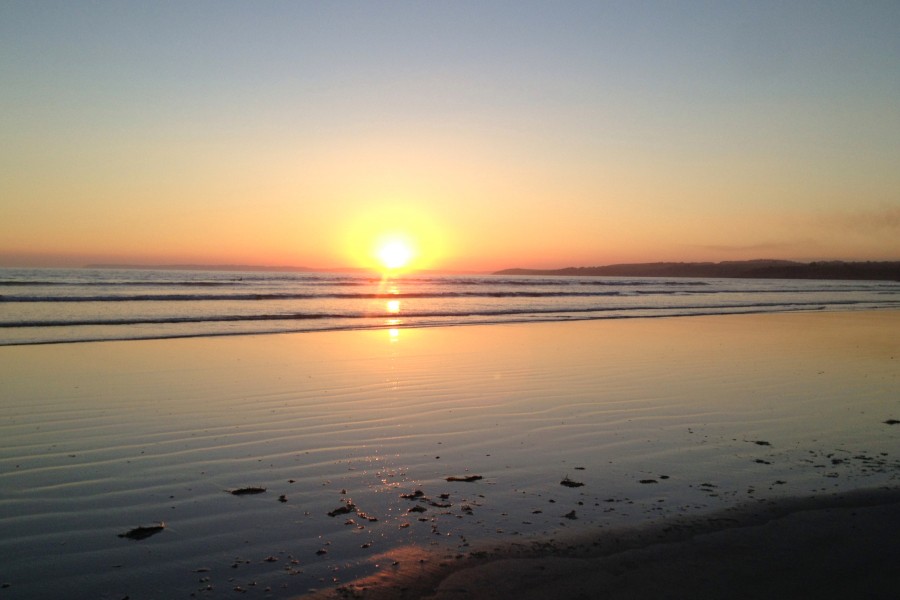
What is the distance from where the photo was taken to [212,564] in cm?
415

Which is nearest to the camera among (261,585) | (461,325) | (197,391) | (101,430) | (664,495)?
(261,585)

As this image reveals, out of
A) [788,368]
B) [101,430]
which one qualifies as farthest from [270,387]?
[788,368]

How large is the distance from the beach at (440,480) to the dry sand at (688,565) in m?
0.02

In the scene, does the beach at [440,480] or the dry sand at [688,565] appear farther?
the beach at [440,480]

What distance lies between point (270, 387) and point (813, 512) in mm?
8065

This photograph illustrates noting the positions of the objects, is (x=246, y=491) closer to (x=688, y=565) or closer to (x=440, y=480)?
(x=440, y=480)

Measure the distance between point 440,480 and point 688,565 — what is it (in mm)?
2384

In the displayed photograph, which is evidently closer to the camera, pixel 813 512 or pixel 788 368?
pixel 813 512

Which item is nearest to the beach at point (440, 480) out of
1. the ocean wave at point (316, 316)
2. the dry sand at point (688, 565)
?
the dry sand at point (688, 565)

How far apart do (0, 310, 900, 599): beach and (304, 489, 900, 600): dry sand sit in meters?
0.02

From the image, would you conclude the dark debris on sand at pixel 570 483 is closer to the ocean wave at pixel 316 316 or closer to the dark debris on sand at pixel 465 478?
the dark debris on sand at pixel 465 478

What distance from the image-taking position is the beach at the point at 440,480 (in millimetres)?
4078

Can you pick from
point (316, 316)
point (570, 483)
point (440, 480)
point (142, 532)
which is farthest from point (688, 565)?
point (316, 316)

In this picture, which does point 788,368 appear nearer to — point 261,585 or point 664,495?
point 664,495
